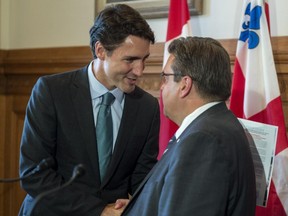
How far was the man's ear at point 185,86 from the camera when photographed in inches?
53.7

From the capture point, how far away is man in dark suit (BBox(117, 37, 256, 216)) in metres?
1.18

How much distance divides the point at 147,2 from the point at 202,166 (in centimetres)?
174

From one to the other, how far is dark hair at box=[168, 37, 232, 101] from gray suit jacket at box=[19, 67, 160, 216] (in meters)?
0.52

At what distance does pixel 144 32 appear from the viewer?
175 centimetres

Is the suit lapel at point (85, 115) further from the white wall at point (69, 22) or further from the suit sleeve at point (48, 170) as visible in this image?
the white wall at point (69, 22)

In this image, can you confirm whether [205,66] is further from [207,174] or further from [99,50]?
[99,50]

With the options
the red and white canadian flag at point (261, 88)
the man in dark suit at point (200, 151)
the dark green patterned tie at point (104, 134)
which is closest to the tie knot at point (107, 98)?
the dark green patterned tie at point (104, 134)

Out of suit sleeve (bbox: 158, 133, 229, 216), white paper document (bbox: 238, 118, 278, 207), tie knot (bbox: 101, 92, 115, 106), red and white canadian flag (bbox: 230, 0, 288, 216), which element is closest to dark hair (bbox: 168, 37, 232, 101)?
suit sleeve (bbox: 158, 133, 229, 216)

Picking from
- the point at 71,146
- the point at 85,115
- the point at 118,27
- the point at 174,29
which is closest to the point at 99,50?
the point at 118,27

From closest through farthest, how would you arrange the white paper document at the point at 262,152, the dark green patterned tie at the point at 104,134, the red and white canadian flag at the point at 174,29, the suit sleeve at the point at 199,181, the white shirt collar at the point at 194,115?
the suit sleeve at the point at 199,181 → the white shirt collar at the point at 194,115 → the dark green patterned tie at the point at 104,134 → the white paper document at the point at 262,152 → the red and white canadian flag at the point at 174,29

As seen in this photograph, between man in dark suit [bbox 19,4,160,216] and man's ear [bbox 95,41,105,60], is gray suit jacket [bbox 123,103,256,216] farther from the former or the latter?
man's ear [bbox 95,41,105,60]

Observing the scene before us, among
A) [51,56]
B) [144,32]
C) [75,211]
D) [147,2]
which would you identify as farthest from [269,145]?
[51,56]

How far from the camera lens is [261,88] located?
6.89ft

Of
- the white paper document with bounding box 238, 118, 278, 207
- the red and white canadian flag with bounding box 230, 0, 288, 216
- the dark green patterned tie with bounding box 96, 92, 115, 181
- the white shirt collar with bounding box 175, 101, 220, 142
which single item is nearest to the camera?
the white shirt collar with bounding box 175, 101, 220, 142
